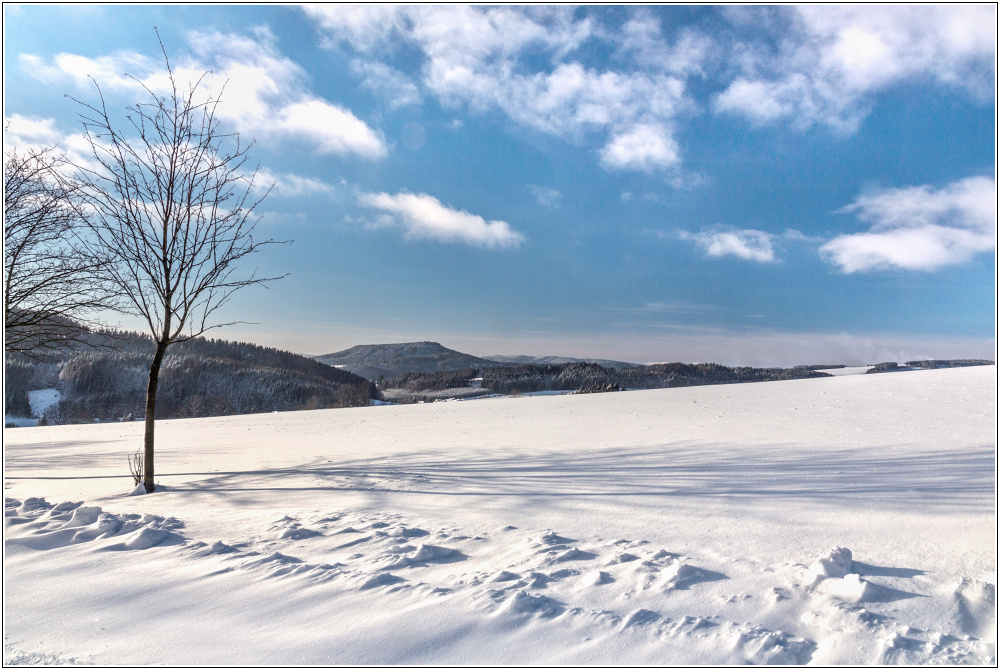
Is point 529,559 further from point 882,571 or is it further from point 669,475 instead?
point 669,475

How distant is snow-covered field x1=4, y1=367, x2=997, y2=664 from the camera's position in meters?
2.10

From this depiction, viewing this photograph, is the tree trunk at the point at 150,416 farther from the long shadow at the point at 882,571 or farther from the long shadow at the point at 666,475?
the long shadow at the point at 882,571

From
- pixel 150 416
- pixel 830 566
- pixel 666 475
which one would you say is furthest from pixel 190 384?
pixel 830 566

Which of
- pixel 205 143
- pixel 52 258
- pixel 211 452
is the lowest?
pixel 211 452

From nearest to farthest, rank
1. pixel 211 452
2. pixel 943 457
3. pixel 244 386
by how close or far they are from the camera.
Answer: pixel 943 457
pixel 211 452
pixel 244 386

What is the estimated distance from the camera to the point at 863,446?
6.47 m

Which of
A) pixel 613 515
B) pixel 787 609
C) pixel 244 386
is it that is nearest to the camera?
pixel 787 609

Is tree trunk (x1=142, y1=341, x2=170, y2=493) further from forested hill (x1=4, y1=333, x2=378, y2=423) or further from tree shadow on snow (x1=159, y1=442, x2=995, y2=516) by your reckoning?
forested hill (x1=4, y1=333, x2=378, y2=423)

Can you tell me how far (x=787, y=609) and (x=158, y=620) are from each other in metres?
2.96

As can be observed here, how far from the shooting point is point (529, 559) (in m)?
3.06

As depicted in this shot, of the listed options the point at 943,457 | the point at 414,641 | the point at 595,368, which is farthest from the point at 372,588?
the point at 595,368

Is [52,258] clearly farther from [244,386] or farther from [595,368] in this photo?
[244,386]

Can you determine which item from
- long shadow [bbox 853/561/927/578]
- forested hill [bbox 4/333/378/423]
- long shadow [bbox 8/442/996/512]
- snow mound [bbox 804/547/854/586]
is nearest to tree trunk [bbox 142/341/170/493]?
long shadow [bbox 8/442/996/512]

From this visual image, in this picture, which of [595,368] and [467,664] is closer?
[467,664]
